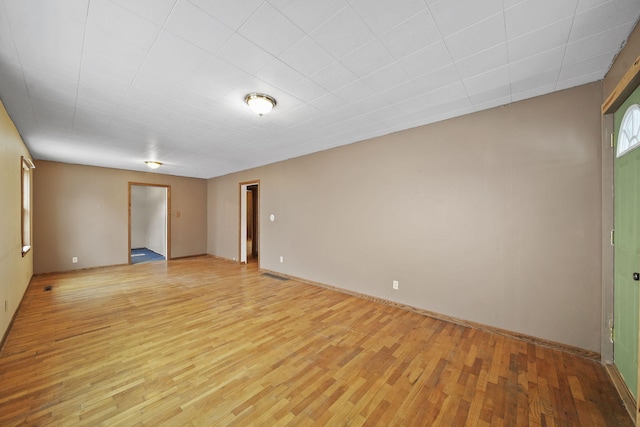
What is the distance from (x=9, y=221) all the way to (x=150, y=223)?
6.74 meters

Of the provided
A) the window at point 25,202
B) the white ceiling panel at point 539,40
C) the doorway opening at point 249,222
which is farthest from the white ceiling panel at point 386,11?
the window at point 25,202

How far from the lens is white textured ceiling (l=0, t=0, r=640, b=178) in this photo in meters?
1.44

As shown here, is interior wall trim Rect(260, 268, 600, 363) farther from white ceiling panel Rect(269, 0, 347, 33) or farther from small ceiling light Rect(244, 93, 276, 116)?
white ceiling panel Rect(269, 0, 347, 33)

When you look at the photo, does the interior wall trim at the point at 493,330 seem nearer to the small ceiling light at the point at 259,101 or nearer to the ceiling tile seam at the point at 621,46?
the ceiling tile seam at the point at 621,46

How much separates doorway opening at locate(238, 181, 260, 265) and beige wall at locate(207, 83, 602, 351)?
2.90 metres

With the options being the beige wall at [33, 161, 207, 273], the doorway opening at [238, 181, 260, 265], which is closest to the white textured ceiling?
the beige wall at [33, 161, 207, 273]

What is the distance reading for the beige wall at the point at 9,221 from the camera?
2.48 metres

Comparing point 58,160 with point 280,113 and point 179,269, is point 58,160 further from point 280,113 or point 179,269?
point 280,113

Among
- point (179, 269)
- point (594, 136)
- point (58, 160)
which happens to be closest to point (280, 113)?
point (594, 136)

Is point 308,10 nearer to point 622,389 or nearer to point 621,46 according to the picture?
point 621,46

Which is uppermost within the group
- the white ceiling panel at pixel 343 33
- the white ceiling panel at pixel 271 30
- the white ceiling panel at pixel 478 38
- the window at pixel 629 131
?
the white ceiling panel at pixel 478 38

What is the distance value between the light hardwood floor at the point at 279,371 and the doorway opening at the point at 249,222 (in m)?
3.12

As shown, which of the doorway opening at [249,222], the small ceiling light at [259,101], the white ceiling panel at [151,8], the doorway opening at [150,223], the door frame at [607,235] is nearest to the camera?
the white ceiling panel at [151,8]

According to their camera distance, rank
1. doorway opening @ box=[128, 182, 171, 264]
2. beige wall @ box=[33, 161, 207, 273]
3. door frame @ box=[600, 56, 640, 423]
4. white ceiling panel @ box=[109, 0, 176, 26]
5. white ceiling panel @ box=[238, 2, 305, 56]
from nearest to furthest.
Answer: white ceiling panel @ box=[109, 0, 176, 26] < white ceiling panel @ box=[238, 2, 305, 56] < door frame @ box=[600, 56, 640, 423] < beige wall @ box=[33, 161, 207, 273] < doorway opening @ box=[128, 182, 171, 264]
